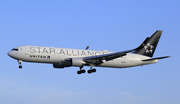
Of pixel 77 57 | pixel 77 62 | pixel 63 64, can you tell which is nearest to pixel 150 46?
pixel 77 57

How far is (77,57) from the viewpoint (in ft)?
185

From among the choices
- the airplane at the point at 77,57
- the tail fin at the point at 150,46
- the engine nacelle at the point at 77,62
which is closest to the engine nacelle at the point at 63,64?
the airplane at the point at 77,57

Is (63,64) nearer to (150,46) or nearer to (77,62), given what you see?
(77,62)

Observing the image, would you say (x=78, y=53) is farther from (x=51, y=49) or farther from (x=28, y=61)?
(x=28, y=61)

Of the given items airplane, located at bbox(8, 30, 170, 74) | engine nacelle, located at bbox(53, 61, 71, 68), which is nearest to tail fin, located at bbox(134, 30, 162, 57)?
airplane, located at bbox(8, 30, 170, 74)

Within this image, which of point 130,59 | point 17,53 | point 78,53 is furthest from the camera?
point 130,59

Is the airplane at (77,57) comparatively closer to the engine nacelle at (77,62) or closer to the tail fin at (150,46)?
the engine nacelle at (77,62)

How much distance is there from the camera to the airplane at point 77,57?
53.4 meters

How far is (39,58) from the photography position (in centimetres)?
5366

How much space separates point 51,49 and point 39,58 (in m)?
2.84

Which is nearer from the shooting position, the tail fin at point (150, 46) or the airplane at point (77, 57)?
the airplane at point (77, 57)

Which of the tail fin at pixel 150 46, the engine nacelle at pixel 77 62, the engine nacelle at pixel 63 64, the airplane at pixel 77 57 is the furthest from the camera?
the tail fin at pixel 150 46

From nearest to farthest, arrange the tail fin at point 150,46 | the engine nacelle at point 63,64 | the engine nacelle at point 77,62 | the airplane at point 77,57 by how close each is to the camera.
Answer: the airplane at point 77,57 → the engine nacelle at point 77,62 → the engine nacelle at point 63,64 → the tail fin at point 150,46

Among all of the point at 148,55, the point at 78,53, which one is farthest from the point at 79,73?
the point at 148,55
